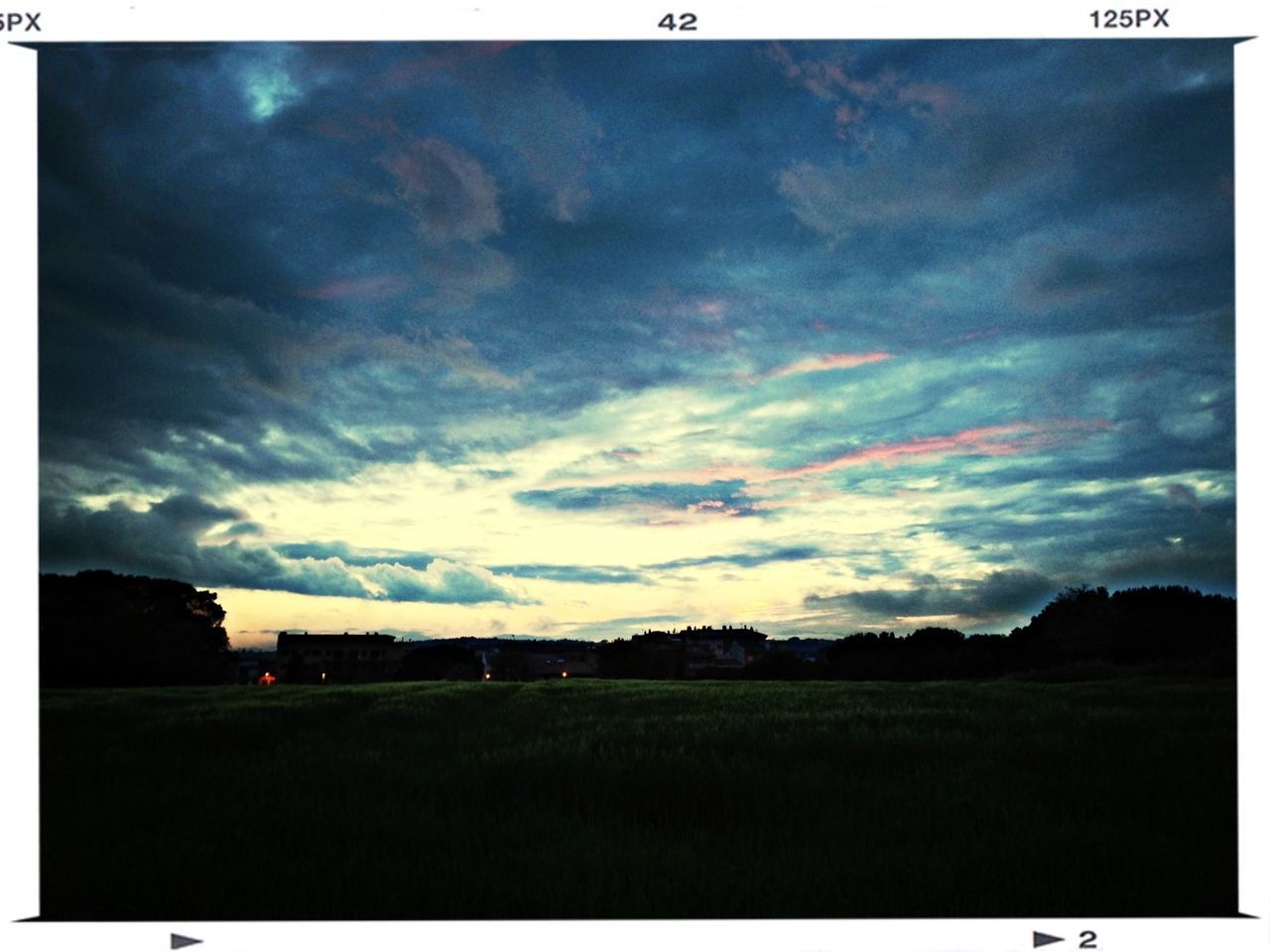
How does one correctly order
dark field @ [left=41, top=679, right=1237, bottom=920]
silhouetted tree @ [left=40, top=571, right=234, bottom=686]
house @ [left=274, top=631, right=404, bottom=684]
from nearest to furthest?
dark field @ [left=41, top=679, right=1237, bottom=920] → silhouetted tree @ [left=40, top=571, right=234, bottom=686] → house @ [left=274, top=631, right=404, bottom=684]

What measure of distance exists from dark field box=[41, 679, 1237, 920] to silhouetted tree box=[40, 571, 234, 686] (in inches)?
36.8

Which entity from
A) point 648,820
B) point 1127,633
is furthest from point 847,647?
point 648,820

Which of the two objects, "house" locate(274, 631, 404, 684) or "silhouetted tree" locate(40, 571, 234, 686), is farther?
"house" locate(274, 631, 404, 684)

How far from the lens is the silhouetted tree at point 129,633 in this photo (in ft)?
21.2

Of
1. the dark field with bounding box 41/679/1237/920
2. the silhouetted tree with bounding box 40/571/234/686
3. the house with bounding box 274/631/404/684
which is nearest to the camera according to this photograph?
the dark field with bounding box 41/679/1237/920

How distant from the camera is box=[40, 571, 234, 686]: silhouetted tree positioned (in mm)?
6465

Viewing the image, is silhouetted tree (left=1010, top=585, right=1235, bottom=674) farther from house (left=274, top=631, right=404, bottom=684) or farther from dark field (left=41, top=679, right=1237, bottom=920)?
house (left=274, top=631, right=404, bottom=684)

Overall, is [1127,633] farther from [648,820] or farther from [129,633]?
[129,633]

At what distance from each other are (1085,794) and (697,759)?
2.91m

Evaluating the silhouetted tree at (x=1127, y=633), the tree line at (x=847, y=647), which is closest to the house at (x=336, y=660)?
the tree line at (x=847, y=647)

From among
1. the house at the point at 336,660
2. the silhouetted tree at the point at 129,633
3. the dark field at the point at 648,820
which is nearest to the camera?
the dark field at the point at 648,820

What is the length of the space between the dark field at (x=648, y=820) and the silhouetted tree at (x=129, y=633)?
935 mm

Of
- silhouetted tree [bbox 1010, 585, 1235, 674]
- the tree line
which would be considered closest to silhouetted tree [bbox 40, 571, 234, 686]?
the tree line

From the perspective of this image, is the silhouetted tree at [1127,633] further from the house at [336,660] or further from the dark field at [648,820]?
the house at [336,660]
